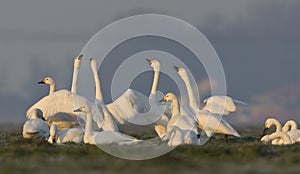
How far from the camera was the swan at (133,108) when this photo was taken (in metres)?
26.8

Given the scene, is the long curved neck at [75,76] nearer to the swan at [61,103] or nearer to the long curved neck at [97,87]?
the long curved neck at [97,87]

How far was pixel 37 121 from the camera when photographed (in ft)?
77.6

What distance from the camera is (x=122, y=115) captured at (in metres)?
26.9

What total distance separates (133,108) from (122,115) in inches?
18.6

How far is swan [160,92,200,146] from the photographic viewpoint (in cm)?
2163

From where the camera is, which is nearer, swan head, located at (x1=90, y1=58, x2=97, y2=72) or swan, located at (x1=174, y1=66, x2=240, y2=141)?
swan, located at (x1=174, y1=66, x2=240, y2=141)

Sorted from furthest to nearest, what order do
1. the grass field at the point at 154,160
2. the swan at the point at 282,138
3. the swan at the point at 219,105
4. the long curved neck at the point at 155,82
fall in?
1. the long curved neck at the point at 155,82
2. the swan at the point at 219,105
3. the swan at the point at 282,138
4. the grass field at the point at 154,160

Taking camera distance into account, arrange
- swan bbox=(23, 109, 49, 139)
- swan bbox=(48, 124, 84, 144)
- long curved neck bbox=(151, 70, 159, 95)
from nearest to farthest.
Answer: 1. swan bbox=(48, 124, 84, 144)
2. swan bbox=(23, 109, 49, 139)
3. long curved neck bbox=(151, 70, 159, 95)

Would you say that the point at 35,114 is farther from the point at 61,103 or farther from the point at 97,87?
A: the point at 97,87

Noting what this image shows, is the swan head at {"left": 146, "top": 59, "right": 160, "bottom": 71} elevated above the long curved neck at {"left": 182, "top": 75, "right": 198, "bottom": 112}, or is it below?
above

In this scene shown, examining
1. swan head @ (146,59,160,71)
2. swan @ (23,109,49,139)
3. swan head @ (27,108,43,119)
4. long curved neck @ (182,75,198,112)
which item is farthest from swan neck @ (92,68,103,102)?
swan @ (23,109,49,139)

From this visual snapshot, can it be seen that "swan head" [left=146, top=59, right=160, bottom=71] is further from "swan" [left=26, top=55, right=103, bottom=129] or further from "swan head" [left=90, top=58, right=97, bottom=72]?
"swan" [left=26, top=55, right=103, bottom=129]

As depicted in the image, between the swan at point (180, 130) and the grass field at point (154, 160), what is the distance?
5.66 feet

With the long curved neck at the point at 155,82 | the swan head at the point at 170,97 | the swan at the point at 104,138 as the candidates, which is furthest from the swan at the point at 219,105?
the swan at the point at 104,138
